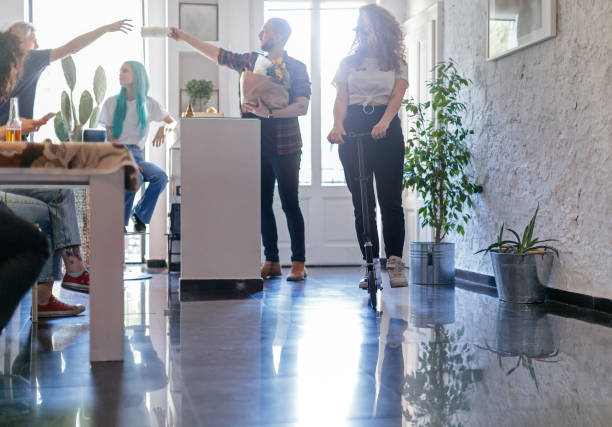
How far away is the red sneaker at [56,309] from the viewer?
306 cm

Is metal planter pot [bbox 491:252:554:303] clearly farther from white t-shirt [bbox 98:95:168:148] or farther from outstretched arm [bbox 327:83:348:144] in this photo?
white t-shirt [bbox 98:95:168:148]

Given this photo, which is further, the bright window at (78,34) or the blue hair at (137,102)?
the bright window at (78,34)

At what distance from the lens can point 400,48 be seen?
3.71 m

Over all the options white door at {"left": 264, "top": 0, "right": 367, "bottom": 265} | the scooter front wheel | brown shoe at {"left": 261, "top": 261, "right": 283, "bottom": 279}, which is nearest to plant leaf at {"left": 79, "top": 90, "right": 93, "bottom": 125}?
white door at {"left": 264, "top": 0, "right": 367, "bottom": 265}

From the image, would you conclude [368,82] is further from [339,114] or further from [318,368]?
[318,368]

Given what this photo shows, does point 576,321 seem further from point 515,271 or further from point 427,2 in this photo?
point 427,2

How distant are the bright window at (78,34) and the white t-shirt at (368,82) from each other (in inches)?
129

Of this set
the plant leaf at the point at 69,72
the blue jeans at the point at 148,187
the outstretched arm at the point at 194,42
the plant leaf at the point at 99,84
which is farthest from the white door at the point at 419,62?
the plant leaf at the point at 69,72

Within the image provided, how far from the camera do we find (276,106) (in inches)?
177

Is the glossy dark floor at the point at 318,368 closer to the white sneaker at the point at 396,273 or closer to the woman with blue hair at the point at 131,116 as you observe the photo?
the white sneaker at the point at 396,273

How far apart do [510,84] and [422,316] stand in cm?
178

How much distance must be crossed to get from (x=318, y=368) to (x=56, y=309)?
1535 mm

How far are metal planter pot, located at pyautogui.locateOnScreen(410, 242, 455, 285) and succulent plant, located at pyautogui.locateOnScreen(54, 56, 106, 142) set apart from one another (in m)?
2.99

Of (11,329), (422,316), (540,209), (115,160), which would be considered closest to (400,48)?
(540,209)
